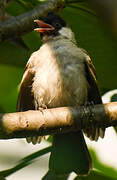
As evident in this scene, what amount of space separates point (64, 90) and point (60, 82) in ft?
0.19

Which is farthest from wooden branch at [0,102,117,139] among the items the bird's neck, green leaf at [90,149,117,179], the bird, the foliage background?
the bird's neck

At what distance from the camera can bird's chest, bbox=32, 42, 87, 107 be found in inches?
84.7

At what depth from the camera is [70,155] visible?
7.41 feet

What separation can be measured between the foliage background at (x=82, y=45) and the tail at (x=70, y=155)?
167mm

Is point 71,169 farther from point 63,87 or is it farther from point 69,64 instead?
point 69,64

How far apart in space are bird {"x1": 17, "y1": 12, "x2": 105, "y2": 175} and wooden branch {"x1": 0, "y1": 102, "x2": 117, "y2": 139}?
585 millimetres

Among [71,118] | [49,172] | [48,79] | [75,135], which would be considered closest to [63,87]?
[48,79]

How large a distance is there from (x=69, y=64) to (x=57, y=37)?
51 cm

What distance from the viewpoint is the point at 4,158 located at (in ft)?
7.39

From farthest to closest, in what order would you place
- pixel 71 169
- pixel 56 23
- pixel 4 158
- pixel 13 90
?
pixel 56 23
pixel 13 90
pixel 4 158
pixel 71 169

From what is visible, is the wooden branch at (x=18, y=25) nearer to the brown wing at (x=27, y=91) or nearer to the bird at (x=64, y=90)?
the bird at (x=64, y=90)

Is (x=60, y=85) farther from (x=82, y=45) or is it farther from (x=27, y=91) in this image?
(x=82, y=45)

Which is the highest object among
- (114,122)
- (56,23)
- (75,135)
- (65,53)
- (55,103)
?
A: (56,23)

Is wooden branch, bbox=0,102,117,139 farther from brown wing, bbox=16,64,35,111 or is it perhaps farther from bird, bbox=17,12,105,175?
brown wing, bbox=16,64,35,111
